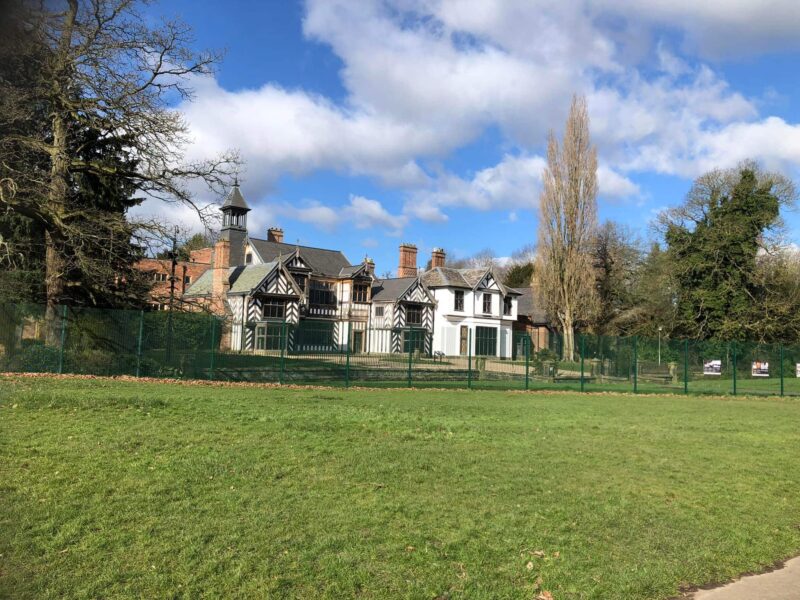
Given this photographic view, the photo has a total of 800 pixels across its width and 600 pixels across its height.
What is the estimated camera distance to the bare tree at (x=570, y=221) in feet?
154

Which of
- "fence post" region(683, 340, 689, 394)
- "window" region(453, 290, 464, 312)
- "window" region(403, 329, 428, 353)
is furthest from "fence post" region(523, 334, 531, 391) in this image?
"window" region(453, 290, 464, 312)

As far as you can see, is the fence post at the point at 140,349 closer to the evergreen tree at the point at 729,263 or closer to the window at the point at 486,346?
the window at the point at 486,346

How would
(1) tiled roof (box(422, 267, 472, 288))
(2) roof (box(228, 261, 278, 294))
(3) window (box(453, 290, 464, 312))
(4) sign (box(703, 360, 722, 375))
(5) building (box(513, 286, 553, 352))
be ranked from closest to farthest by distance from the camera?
(4) sign (box(703, 360, 722, 375)), (2) roof (box(228, 261, 278, 294)), (1) tiled roof (box(422, 267, 472, 288)), (3) window (box(453, 290, 464, 312)), (5) building (box(513, 286, 553, 352))

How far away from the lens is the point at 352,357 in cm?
2255

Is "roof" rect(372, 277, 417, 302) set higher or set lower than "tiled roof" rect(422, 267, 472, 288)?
lower

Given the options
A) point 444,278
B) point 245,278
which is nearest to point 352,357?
point 245,278

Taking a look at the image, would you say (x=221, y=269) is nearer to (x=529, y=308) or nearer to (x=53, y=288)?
(x=53, y=288)

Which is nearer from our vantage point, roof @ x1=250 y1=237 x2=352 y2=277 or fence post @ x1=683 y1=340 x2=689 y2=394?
fence post @ x1=683 y1=340 x2=689 y2=394

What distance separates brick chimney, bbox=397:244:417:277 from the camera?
5734 cm

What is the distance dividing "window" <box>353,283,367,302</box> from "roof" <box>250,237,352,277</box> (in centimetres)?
198

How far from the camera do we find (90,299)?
75.9ft

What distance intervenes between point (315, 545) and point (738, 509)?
16.4 ft

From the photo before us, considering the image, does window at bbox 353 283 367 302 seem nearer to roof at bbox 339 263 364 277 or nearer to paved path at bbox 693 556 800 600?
roof at bbox 339 263 364 277

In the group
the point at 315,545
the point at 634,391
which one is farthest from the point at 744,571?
the point at 634,391
